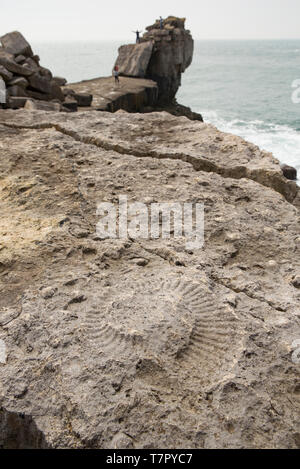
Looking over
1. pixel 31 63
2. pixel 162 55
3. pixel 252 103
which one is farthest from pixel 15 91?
pixel 252 103

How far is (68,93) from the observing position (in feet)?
34.8

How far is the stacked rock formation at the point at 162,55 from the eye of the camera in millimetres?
18078

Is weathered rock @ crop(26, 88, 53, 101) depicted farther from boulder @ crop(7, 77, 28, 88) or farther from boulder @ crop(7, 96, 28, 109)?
boulder @ crop(7, 96, 28, 109)

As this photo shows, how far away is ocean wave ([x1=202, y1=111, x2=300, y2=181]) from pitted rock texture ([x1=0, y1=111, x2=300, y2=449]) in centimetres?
1201

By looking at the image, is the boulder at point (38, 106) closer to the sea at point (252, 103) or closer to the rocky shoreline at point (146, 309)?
the rocky shoreline at point (146, 309)

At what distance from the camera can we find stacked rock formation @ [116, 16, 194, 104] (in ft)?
59.3

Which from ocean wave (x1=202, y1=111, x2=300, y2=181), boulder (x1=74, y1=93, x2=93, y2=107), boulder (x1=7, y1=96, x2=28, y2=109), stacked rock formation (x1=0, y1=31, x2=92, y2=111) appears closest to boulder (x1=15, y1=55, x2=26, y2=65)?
stacked rock formation (x1=0, y1=31, x2=92, y2=111)

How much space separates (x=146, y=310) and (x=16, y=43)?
9.69 metres

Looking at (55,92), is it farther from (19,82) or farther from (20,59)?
(19,82)

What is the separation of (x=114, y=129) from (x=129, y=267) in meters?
1.82

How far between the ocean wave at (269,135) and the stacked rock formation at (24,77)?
849cm

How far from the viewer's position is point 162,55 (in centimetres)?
1966

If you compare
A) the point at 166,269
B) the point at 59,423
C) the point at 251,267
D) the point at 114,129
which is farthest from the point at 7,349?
the point at 114,129

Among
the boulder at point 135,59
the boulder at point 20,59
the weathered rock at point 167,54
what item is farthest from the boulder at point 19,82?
the weathered rock at point 167,54
